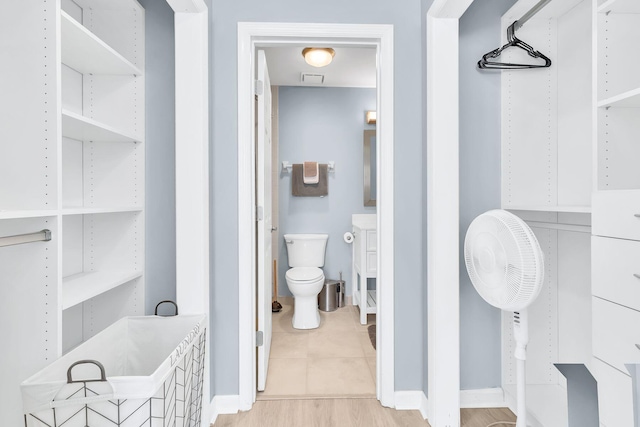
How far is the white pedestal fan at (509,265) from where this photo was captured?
1.18m

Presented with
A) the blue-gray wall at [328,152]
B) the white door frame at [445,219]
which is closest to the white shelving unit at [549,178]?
the white door frame at [445,219]

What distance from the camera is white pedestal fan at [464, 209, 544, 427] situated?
1.18 meters

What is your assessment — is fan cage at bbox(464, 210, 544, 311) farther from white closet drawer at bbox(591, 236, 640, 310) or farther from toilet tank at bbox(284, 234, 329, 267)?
toilet tank at bbox(284, 234, 329, 267)

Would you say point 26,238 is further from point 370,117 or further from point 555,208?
point 370,117

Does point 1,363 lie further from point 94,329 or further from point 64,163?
point 64,163

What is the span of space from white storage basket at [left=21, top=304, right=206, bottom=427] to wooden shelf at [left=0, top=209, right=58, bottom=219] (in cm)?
40

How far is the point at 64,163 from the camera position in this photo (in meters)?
1.55

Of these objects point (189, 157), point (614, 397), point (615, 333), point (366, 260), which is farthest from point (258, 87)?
point (614, 397)

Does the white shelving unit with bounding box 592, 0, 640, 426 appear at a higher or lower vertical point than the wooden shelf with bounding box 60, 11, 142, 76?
lower

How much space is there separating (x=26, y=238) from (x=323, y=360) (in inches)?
74.4

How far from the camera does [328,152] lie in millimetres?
3479

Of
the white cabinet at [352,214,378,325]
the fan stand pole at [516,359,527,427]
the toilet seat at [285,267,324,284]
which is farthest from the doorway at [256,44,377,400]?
the fan stand pole at [516,359,527,427]

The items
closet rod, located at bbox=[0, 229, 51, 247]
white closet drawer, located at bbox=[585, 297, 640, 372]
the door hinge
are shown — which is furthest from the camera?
the door hinge

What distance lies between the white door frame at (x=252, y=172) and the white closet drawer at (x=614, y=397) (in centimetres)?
88
